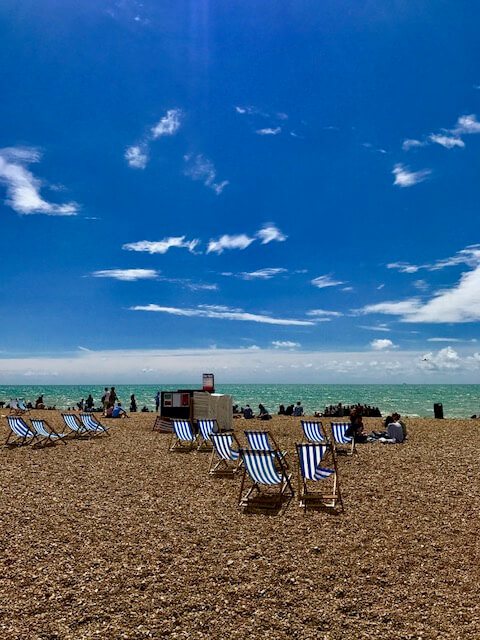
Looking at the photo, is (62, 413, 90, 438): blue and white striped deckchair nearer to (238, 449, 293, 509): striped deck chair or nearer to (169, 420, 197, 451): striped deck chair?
(169, 420, 197, 451): striped deck chair

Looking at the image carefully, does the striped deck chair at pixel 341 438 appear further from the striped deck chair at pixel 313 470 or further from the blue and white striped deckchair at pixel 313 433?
the striped deck chair at pixel 313 470

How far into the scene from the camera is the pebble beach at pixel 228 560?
152 inches

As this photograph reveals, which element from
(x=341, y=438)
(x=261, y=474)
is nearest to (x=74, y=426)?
(x=341, y=438)

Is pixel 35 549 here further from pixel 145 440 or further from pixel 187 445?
pixel 145 440

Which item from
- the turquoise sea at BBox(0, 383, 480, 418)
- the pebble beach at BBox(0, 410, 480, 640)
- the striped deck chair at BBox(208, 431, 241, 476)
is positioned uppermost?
the striped deck chair at BBox(208, 431, 241, 476)

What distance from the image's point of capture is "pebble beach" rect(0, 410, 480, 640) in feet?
12.7

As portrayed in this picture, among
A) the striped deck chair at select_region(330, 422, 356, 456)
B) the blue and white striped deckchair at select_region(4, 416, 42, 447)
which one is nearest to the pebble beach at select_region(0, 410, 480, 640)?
the striped deck chair at select_region(330, 422, 356, 456)

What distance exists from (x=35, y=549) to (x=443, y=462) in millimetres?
8144

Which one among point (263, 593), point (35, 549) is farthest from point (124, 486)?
point (263, 593)

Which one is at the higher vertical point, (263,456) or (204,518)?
(263,456)

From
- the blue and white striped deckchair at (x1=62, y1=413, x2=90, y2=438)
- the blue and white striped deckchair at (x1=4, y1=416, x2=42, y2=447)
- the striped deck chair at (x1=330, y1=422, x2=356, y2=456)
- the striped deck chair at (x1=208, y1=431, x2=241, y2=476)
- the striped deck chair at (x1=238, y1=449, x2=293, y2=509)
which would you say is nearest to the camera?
the striped deck chair at (x1=238, y1=449, x2=293, y2=509)

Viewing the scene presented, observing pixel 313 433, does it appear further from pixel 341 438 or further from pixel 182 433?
pixel 182 433

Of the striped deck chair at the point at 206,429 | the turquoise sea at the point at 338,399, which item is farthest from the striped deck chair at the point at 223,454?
the turquoise sea at the point at 338,399

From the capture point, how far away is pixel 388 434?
45.3 ft
